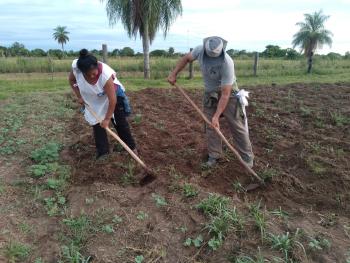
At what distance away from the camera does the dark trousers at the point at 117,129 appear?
181 inches

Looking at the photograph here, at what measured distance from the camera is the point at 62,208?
3.76 metres

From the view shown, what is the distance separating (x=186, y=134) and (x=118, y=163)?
1599 millimetres

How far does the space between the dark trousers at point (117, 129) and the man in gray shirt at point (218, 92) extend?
693 millimetres

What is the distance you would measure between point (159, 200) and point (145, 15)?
12.4m

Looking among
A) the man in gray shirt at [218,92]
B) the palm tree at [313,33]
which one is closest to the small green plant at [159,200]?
the man in gray shirt at [218,92]

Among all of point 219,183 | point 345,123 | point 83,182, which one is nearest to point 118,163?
point 83,182

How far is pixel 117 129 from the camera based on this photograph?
15.5 ft

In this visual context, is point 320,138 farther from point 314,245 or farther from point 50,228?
point 50,228

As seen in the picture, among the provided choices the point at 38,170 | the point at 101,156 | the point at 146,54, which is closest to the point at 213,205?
the point at 101,156

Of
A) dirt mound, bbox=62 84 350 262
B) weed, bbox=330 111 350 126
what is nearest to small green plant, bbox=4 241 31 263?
dirt mound, bbox=62 84 350 262

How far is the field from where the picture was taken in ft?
10.1

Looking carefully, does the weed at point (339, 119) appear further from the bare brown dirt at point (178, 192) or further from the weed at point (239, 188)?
the weed at point (239, 188)

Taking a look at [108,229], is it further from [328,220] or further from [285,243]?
[328,220]

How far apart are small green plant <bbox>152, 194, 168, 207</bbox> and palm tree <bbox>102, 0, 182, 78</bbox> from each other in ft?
39.1
